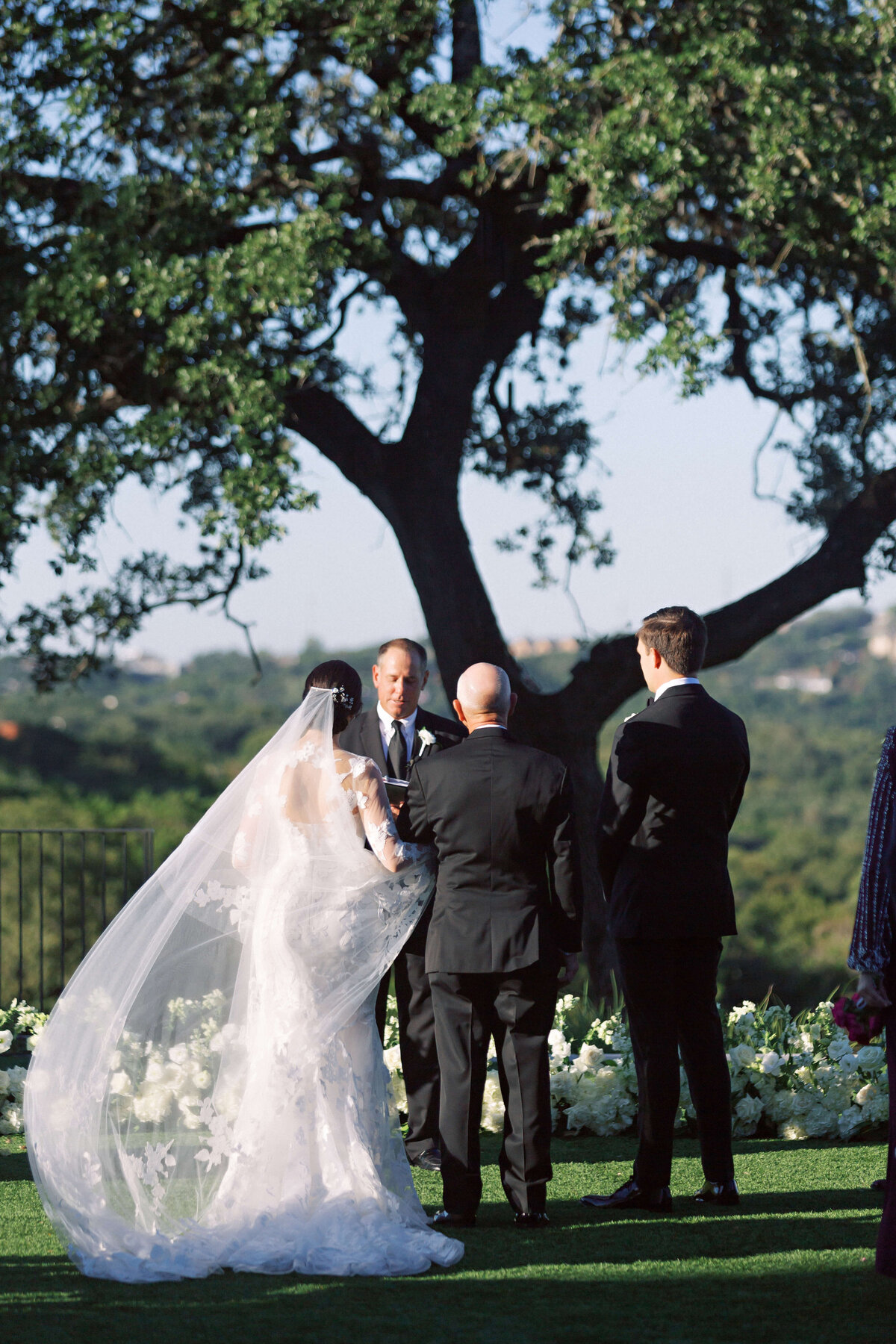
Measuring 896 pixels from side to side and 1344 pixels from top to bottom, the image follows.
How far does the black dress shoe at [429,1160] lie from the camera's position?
5.79 metres

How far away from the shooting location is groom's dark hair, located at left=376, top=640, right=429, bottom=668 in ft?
19.4

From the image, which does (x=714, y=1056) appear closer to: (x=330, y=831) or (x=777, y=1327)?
(x=777, y=1327)

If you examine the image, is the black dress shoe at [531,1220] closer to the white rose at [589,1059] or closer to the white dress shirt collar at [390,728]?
the white rose at [589,1059]

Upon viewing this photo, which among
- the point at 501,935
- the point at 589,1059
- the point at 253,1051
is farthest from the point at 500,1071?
the point at 589,1059

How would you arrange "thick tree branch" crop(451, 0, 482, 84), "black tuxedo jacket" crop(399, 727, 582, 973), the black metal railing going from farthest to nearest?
the black metal railing → "thick tree branch" crop(451, 0, 482, 84) → "black tuxedo jacket" crop(399, 727, 582, 973)

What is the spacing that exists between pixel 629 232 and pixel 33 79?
4260 mm

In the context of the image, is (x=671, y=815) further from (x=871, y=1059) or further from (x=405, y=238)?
(x=405, y=238)

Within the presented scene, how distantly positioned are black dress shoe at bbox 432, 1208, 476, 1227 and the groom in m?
0.66

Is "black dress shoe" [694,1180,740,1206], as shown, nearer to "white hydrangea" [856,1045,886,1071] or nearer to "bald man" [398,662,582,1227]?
"bald man" [398,662,582,1227]

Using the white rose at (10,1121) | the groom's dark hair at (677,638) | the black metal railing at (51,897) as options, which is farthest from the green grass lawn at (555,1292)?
the black metal railing at (51,897)

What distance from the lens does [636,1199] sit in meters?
5.15

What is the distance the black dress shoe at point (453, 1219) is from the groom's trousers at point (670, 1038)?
26.0 inches

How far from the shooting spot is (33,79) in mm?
9781

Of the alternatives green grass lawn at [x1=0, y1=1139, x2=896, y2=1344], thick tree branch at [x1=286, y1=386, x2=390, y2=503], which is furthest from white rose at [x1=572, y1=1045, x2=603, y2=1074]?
thick tree branch at [x1=286, y1=386, x2=390, y2=503]
